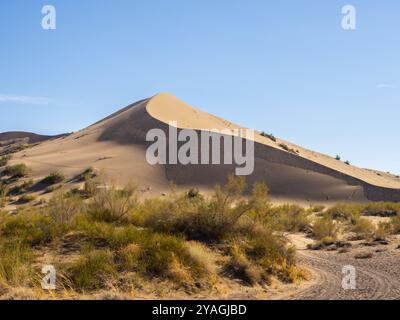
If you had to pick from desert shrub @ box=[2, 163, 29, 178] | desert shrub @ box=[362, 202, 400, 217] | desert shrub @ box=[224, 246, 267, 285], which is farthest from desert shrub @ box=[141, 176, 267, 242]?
desert shrub @ box=[2, 163, 29, 178]

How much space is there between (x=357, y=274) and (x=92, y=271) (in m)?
6.92

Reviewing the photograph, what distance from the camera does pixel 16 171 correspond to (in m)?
38.1

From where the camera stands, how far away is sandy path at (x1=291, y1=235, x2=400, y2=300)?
32.7 feet

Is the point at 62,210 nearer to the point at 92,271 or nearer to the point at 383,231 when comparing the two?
the point at 92,271

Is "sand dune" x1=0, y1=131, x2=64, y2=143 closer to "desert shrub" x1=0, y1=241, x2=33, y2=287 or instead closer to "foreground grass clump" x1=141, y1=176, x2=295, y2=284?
"foreground grass clump" x1=141, y1=176, x2=295, y2=284

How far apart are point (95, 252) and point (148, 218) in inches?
129

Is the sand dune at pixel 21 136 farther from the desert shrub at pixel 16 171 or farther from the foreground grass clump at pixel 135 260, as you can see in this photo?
the foreground grass clump at pixel 135 260

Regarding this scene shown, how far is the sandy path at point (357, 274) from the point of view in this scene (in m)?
9.97

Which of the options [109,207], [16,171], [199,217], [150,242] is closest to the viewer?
[150,242]

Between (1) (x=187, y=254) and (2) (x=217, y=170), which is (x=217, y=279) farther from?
(2) (x=217, y=170)

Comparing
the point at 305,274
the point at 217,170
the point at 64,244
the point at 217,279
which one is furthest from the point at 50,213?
the point at 217,170

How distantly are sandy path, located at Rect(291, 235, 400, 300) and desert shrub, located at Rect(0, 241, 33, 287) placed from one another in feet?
17.6

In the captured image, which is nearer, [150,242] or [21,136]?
[150,242]

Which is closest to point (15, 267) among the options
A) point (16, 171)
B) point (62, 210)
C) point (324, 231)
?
point (62, 210)
